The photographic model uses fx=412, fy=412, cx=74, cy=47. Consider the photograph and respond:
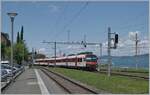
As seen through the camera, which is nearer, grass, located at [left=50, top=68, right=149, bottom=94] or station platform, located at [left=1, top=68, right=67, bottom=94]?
grass, located at [left=50, top=68, right=149, bottom=94]

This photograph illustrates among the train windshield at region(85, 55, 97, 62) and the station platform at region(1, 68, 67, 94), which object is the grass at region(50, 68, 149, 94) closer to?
the station platform at region(1, 68, 67, 94)

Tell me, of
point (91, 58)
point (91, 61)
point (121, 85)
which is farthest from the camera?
point (91, 58)

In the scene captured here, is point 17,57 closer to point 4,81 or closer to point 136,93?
point 4,81

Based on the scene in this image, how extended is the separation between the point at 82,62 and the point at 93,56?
2.39m

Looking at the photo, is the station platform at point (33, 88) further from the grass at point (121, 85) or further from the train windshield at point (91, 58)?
the train windshield at point (91, 58)

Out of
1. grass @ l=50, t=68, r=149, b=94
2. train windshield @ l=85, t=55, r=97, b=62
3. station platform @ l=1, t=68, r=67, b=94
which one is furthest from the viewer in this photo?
train windshield @ l=85, t=55, r=97, b=62

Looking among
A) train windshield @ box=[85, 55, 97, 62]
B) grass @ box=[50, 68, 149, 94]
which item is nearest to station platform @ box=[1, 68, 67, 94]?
grass @ box=[50, 68, 149, 94]

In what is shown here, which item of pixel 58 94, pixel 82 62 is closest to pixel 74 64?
pixel 82 62

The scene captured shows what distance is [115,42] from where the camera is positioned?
3816 centimetres

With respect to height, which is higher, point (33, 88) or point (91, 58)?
point (91, 58)

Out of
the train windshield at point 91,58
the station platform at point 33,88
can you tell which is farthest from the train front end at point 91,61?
the station platform at point 33,88

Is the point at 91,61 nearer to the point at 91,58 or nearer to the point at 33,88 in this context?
the point at 91,58

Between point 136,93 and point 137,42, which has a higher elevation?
point 137,42

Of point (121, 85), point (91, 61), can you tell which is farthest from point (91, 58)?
point (121, 85)
